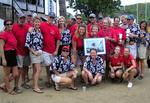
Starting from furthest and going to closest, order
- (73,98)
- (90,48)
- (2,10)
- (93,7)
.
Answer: (93,7) < (2,10) < (90,48) < (73,98)

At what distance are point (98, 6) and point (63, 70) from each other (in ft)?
81.3

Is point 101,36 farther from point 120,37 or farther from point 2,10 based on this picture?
point 2,10

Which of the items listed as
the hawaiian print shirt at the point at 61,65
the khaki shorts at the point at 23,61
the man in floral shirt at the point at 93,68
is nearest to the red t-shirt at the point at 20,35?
the khaki shorts at the point at 23,61

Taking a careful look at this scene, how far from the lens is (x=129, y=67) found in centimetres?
1126

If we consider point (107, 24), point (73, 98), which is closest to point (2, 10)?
point (107, 24)

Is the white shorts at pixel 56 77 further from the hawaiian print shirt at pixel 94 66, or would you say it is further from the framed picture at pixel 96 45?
the framed picture at pixel 96 45

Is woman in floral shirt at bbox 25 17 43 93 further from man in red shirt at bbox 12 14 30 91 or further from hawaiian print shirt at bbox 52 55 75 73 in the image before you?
hawaiian print shirt at bbox 52 55 75 73

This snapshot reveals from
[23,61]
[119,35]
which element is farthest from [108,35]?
[23,61]

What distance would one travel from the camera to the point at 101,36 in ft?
37.7

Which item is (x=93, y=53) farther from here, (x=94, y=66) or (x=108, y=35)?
(x=108, y=35)

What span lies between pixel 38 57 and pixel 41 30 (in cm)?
75

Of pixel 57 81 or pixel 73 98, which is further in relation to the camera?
pixel 57 81

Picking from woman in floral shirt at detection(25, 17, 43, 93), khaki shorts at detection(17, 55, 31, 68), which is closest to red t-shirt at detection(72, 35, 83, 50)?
woman in floral shirt at detection(25, 17, 43, 93)

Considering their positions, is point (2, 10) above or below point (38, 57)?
above
